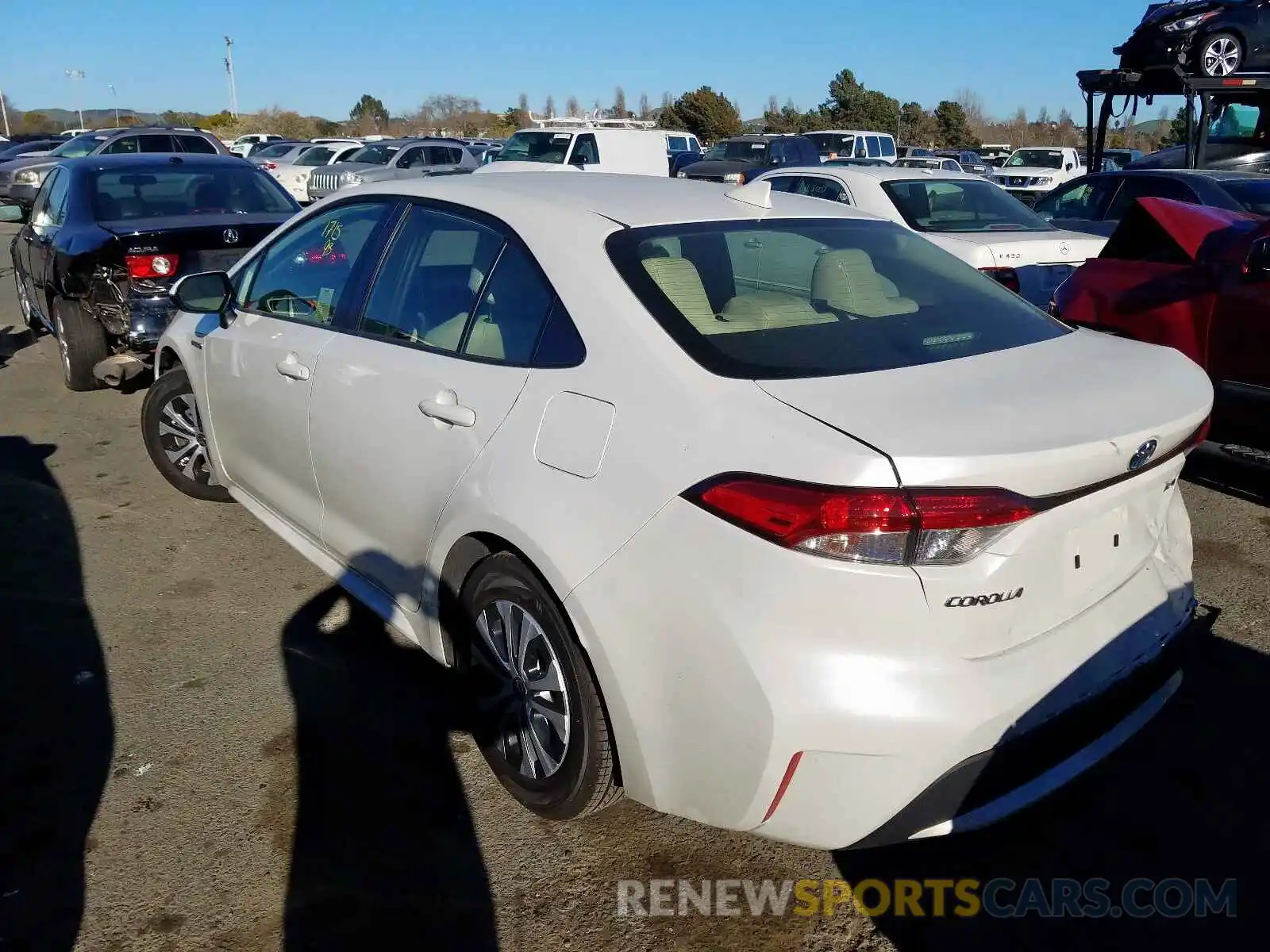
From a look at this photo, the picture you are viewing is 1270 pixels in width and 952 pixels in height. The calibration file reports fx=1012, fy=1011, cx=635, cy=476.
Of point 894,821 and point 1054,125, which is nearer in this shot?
point 894,821

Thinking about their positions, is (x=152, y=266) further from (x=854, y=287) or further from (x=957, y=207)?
(x=957, y=207)

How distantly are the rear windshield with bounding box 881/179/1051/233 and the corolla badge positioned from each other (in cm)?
610

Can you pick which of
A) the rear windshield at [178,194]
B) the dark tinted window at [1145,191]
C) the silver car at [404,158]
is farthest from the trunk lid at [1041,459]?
the silver car at [404,158]

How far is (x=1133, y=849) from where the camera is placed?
108 inches

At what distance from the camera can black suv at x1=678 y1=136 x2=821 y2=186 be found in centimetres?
2088

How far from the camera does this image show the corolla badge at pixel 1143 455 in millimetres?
2307

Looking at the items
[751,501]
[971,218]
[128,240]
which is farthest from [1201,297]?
[128,240]

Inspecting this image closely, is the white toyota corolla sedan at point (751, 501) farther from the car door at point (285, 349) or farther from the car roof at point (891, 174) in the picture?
the car roof at point (891, 174)

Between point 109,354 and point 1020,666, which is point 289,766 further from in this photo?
point 109,354

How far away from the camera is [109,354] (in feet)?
23.9

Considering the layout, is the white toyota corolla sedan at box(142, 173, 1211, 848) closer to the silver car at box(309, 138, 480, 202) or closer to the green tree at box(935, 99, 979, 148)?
the silver car at box(309, 138, 480, 202)

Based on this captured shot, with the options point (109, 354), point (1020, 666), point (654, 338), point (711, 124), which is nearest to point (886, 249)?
point (654, 338)

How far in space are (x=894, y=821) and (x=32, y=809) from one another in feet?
7.90

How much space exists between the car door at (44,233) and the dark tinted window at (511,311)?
5.54 metres
